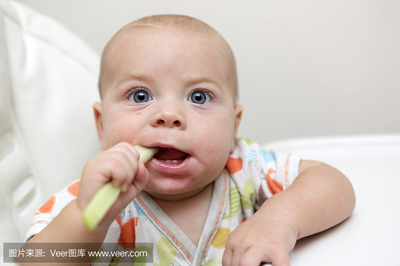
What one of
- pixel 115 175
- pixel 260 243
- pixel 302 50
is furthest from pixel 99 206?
pixel 302 50

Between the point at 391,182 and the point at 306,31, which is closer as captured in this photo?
the point at 391,182

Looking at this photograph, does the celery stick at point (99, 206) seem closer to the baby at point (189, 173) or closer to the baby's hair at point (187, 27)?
the baby at point (189, 173)

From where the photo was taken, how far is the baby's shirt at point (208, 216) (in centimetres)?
65

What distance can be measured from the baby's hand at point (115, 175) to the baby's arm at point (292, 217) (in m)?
0.15

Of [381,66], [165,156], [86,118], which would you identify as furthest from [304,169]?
[381,66]

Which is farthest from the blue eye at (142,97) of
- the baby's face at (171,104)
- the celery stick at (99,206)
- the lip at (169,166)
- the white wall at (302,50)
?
the white wall at (302,50)

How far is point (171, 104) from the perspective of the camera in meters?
0.62

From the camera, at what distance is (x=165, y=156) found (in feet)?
2.04

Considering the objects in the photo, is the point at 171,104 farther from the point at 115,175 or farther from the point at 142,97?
the point at 115,175

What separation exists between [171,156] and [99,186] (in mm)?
186

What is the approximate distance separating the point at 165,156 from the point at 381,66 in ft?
2.91

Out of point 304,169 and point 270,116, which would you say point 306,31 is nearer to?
point 270,116

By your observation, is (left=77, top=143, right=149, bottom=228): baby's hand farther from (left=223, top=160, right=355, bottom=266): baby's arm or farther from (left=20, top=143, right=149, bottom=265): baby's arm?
(left=223, top=160, right=355, bottom=266): baby's arm

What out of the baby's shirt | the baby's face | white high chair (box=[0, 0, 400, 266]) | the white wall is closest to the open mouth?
the baby's face
